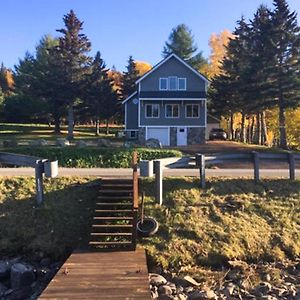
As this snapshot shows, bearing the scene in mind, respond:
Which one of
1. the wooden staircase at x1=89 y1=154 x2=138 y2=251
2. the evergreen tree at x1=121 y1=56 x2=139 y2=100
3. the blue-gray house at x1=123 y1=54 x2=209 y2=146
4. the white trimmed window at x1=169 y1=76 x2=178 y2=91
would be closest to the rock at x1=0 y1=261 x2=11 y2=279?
the wooden staircase at x1=89 y1=154 x2=138 y2=251

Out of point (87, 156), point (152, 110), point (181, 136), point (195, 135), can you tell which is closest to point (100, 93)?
point (152, 110)

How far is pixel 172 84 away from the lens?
145ft

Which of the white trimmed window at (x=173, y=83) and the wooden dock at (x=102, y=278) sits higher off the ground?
the white trimmed window at (x=173, y=83)

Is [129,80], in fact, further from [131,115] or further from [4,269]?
[4,269]

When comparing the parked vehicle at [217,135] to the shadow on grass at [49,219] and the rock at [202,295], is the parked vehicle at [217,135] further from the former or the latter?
Result: the rock at [202,295]

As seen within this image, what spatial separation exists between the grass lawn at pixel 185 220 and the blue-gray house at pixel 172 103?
98.6 feet

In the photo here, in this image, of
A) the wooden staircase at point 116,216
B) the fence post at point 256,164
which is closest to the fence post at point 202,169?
the fence post at point 256,164

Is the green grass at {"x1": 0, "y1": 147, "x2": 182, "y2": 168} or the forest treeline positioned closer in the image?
the green grass at {"x1": 0, "y1": 147, "x2": 182, "y2": 168}

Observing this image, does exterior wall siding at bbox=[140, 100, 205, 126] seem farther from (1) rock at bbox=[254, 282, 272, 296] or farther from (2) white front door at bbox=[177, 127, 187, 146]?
(1) rock at bbox=[254, 282, 272, 296]

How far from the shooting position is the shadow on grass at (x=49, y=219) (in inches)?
452

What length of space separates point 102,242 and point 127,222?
3.74 ft

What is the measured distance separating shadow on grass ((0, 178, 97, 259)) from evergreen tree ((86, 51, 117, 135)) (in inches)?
1435

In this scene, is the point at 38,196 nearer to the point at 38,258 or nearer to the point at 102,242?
the point at 38,258

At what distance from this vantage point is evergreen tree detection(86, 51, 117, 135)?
162 ft
